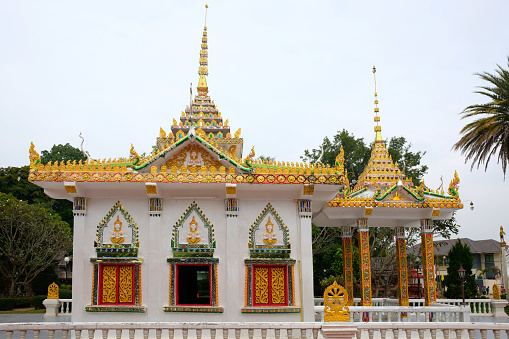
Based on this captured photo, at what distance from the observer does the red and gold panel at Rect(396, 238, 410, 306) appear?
16781 millimetres

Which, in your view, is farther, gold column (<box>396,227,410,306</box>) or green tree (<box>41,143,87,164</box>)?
green tree (<box>41,143,87,164</box>)

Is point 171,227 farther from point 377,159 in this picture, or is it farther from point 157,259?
point 377,159

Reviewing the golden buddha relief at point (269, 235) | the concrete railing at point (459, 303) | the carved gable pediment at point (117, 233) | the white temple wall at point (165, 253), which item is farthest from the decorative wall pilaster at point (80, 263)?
the concrete railing at point (459, 303)

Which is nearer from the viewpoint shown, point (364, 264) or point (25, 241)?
point (364, 264)

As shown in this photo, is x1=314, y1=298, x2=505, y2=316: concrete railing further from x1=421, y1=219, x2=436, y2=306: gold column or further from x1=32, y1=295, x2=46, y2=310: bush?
x1=32, y1=295, x2=46, y2=310: bush

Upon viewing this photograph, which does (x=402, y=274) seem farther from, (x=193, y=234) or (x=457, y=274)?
(x=457, y=274)

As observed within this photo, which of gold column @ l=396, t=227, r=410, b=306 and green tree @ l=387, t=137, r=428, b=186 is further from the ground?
green tree @ l=387, t=137, r=428, b=186

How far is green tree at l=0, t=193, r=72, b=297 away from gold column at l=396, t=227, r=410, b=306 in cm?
2443

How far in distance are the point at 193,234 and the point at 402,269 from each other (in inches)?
323

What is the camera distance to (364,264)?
15.8 m

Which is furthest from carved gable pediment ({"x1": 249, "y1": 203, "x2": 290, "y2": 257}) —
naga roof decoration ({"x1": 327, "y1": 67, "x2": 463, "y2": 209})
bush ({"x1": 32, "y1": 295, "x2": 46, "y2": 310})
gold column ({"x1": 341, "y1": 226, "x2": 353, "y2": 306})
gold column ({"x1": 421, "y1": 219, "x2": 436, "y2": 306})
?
bush ({"x1": 32, "y1": 295, "x2": 46, "y2": 310})

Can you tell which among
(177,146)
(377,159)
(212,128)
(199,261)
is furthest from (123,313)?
(377,159)

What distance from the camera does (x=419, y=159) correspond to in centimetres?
3647

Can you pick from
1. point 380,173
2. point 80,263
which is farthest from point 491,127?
point 80,263
